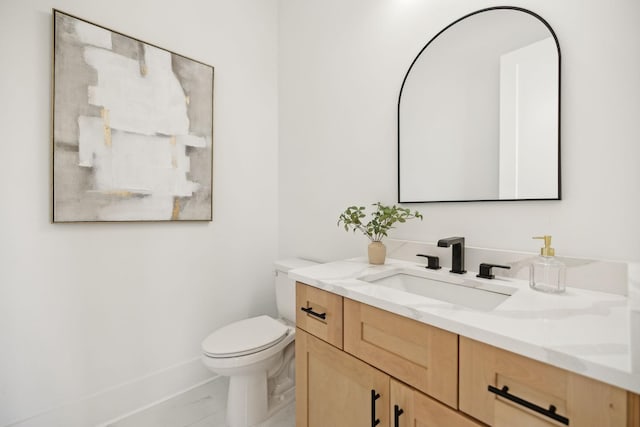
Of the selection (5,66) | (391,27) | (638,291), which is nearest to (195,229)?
(5,66)

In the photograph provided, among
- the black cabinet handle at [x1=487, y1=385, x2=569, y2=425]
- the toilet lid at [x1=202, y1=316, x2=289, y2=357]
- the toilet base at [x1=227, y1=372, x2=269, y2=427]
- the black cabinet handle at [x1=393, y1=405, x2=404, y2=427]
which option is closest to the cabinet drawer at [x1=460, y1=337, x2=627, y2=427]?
the black cabinet handle at [x1=487, y1=385, x2=569, y2=425]

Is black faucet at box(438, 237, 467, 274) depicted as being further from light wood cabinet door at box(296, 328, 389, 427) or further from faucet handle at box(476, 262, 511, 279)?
light wood cabinet door at box(296, 328, 389, 427)

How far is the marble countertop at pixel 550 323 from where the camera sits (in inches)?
20.1

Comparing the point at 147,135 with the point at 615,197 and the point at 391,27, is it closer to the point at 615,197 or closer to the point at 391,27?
the point at 391,27

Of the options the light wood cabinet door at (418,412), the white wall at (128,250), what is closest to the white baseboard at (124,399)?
the white wall at (128,250)

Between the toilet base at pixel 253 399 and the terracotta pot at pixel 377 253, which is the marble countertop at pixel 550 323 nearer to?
the terracotta pot at pixel 377 253

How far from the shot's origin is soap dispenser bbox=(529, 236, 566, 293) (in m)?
0.92

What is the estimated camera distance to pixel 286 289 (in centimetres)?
183

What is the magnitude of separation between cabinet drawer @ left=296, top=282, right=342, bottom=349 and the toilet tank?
62 centimetres

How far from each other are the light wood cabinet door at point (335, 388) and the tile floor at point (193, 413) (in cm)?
51

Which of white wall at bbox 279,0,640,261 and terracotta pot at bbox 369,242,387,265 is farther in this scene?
terracotta pot at bbox 369,242,387,265

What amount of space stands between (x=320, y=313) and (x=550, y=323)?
69cm

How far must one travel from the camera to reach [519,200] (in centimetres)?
110

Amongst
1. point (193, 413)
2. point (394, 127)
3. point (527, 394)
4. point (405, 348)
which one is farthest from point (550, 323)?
point (193, 413)
